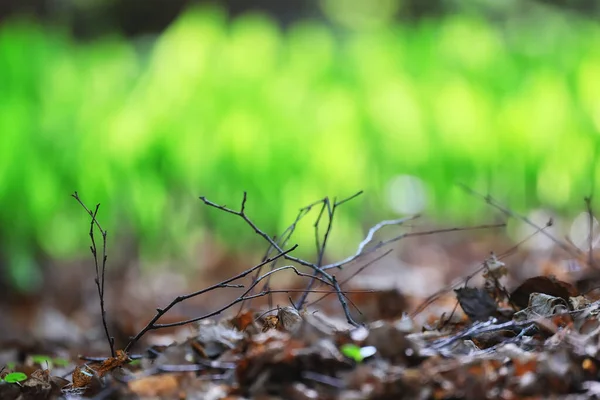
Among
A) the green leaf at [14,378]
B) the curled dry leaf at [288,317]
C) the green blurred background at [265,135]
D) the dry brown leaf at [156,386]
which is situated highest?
the green blurred background at [265,135]

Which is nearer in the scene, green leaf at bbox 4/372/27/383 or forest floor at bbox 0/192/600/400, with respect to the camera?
forest floor at bbox 0/192/600/400

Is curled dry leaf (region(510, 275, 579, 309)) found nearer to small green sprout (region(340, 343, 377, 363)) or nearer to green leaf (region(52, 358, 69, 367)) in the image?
small green sprout (region(340, 343, 377, 363))

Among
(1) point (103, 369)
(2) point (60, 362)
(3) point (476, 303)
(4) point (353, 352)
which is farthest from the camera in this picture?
(2) point (60, 362)

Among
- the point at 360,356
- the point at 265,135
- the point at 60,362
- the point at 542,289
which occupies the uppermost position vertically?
the point at 265,135

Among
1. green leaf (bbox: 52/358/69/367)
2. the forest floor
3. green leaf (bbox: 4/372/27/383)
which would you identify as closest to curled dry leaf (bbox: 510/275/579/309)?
the forest floor

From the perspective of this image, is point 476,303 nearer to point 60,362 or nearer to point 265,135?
point 60,362

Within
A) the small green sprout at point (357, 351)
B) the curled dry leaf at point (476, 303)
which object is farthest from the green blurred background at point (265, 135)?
the small green sprout at point (357, 351)

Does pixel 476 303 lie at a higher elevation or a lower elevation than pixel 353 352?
higher

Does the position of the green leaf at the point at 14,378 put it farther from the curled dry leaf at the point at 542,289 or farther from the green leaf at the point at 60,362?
the curled dry leaf at the point at 542,289

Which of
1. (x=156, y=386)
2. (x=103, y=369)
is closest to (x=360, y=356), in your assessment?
(x=156, y=386)
